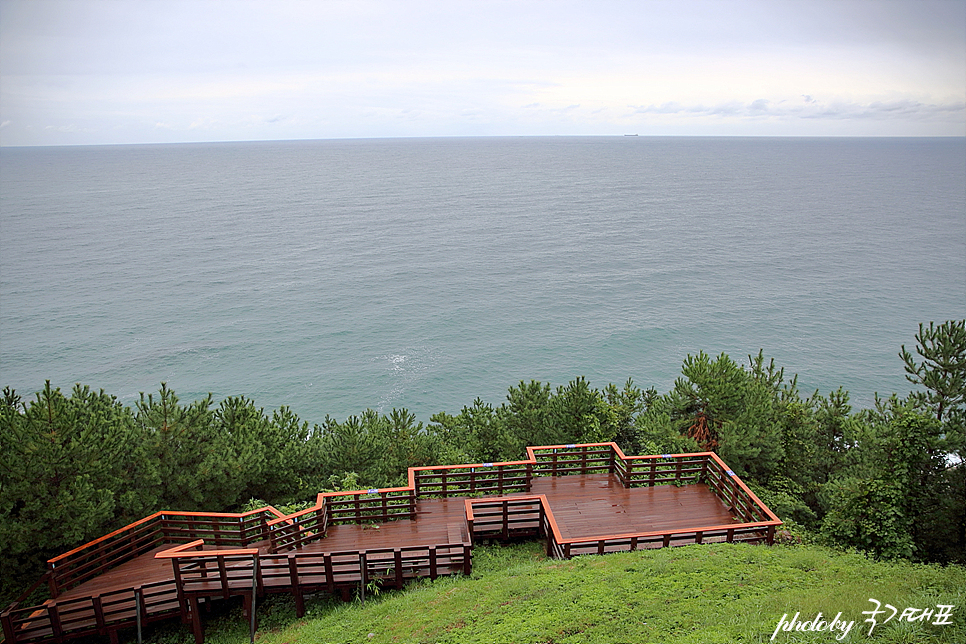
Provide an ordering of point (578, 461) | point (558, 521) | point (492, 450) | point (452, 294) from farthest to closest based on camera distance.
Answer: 1. point (452, 294)
2. point (492, 450)
3. point (578, 461)
4. point (558, 521)

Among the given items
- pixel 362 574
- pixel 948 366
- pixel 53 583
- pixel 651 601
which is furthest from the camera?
pixel 948 366

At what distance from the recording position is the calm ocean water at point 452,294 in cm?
4506

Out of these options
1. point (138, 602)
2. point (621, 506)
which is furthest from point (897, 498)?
point (138, 602)

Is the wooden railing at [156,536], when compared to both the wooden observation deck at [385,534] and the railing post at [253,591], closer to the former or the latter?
the wooden observation deck at [385,534]

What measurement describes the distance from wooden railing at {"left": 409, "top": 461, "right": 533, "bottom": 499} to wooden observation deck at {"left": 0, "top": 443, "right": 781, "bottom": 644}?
41mm

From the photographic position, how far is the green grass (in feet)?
29.3

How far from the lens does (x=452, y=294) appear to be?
62.7m

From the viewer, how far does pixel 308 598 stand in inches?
501

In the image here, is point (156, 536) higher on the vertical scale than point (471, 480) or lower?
lower

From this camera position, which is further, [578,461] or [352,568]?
[578,461]

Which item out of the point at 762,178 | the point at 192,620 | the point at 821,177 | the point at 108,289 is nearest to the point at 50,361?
the point at 108,289

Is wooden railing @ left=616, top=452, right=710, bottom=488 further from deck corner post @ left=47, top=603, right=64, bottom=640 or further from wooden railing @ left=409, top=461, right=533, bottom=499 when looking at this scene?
deck corner post @ left=47, top=603, right=64, bottom=640

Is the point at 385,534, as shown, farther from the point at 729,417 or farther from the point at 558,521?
the point at 729,417

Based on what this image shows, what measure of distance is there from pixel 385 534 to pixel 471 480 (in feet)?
9.02
